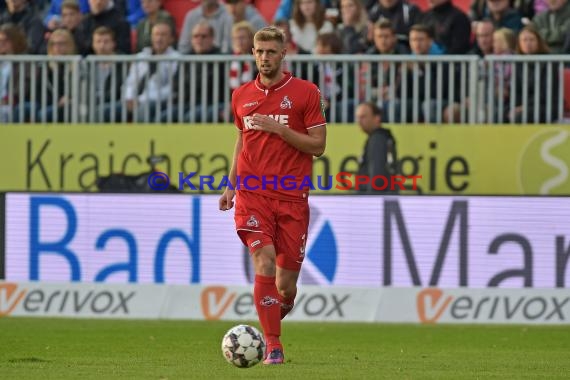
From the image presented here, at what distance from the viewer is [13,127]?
62.8 feet

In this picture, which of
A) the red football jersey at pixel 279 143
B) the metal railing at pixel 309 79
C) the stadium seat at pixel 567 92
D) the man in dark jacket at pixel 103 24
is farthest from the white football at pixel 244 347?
the man in dark jacket at pixel 103 24

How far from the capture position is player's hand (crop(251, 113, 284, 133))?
10875mm

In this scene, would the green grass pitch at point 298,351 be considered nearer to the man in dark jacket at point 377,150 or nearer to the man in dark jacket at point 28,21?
the man in dark jacket at point 377,150

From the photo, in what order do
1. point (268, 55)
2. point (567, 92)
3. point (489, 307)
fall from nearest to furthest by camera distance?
point (268, 55)
point (489, 307)
point (567, 92)

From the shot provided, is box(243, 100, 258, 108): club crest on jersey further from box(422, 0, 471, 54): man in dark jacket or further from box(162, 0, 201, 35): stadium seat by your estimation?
box(162, 0, 201, 35): stadium seat

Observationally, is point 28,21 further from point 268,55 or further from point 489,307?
point 268,55

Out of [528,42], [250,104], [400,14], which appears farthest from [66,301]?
[250,104]

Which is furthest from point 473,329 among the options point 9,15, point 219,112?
point 9,15

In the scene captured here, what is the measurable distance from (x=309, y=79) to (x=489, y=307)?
3.97m

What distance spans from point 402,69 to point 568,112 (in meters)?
2.17

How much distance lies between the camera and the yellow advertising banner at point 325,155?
18422mm

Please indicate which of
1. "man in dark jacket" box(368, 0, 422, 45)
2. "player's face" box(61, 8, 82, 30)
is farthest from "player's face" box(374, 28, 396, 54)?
"player's face" box(61, 8, 82, 30)

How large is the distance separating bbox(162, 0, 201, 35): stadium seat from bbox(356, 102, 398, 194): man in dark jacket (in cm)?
436

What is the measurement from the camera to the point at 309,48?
19.7 m
